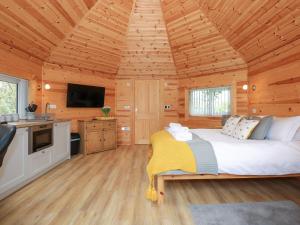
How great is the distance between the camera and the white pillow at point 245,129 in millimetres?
3033

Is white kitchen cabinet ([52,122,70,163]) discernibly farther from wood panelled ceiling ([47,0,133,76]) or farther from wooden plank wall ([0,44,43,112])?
wood panelled ceiling ([47,0,133,76])

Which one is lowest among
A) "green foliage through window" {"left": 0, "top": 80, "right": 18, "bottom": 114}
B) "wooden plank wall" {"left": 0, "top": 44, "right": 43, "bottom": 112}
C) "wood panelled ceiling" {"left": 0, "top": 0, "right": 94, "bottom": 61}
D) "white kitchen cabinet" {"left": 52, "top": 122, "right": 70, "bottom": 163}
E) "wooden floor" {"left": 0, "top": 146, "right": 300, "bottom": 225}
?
"wooden floor" {"left": 0, "top": 146, "right": 300, "bottom": 225}

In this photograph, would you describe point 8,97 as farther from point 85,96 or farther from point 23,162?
point 85,96

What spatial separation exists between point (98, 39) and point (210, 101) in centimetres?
344

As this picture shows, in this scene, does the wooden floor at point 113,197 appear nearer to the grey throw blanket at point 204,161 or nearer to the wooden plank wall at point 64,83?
the grey throw blanket at point 204,161

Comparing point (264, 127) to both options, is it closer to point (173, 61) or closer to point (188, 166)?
point (188, 166)

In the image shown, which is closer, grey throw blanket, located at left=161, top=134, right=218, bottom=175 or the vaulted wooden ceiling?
grey throw blanket, located at left=161, top=134, right=218, bottom=175

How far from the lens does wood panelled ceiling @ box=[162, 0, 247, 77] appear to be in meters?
3.87

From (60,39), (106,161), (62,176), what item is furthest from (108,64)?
(62,176)

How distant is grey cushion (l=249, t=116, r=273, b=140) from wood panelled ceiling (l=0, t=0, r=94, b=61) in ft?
A: 11.8

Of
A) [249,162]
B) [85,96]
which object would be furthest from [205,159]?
[85,96]

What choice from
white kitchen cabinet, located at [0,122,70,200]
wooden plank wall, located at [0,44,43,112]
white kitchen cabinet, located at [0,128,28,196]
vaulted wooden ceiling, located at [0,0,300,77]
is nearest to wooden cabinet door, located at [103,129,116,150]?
white kitchen cabinet, located at [0,122,70,200]

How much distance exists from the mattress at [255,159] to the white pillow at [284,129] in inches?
12.2

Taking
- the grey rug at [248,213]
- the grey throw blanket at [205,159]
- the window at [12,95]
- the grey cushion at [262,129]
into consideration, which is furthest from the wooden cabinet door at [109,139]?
the grey cushion at [262,129]
